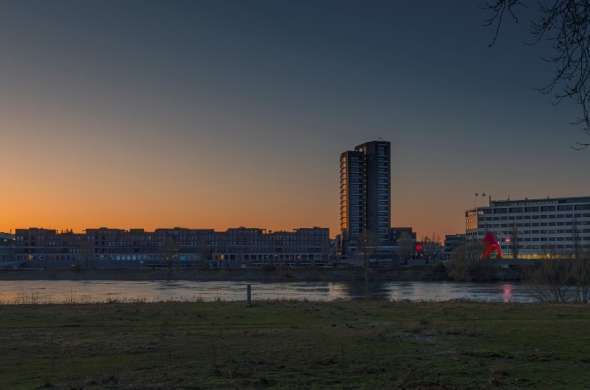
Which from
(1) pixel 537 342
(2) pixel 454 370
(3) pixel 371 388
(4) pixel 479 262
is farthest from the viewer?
(4) pixel 479 262

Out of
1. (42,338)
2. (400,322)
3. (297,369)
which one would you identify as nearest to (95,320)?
(42,338)

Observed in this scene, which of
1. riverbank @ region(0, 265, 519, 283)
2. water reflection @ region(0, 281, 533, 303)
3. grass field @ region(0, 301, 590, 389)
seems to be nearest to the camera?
grass field @ region(0, 301, 590, 389)

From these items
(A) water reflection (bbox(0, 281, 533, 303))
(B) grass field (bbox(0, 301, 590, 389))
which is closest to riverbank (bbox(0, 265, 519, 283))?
(A) water reflection (bbox(0, 281, 533, 303))

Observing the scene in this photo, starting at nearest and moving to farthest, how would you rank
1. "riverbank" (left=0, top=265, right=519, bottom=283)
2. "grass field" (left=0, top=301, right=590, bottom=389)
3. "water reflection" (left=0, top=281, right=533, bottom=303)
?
"grass field" (left=0, top=301, right=590, bottom=389)
"water reflection" (left=0, top=281, right=533, bottom=303)
"riverbank" (left=0, top=265, right=519, bottom=283)

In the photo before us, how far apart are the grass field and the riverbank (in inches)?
4233

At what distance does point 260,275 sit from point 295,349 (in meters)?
128

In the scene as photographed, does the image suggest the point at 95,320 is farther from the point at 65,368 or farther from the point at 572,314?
the point at 572,314

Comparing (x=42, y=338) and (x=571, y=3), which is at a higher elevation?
(x=571, y=3)

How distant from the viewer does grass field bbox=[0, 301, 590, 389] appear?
11.9 m

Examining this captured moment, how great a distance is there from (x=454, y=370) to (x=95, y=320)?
14.0 meters

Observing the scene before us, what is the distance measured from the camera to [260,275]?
142875 mm

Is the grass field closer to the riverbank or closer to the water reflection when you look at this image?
the water reflection

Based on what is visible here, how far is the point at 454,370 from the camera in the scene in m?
12.8

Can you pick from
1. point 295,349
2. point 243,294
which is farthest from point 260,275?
point 295,349
